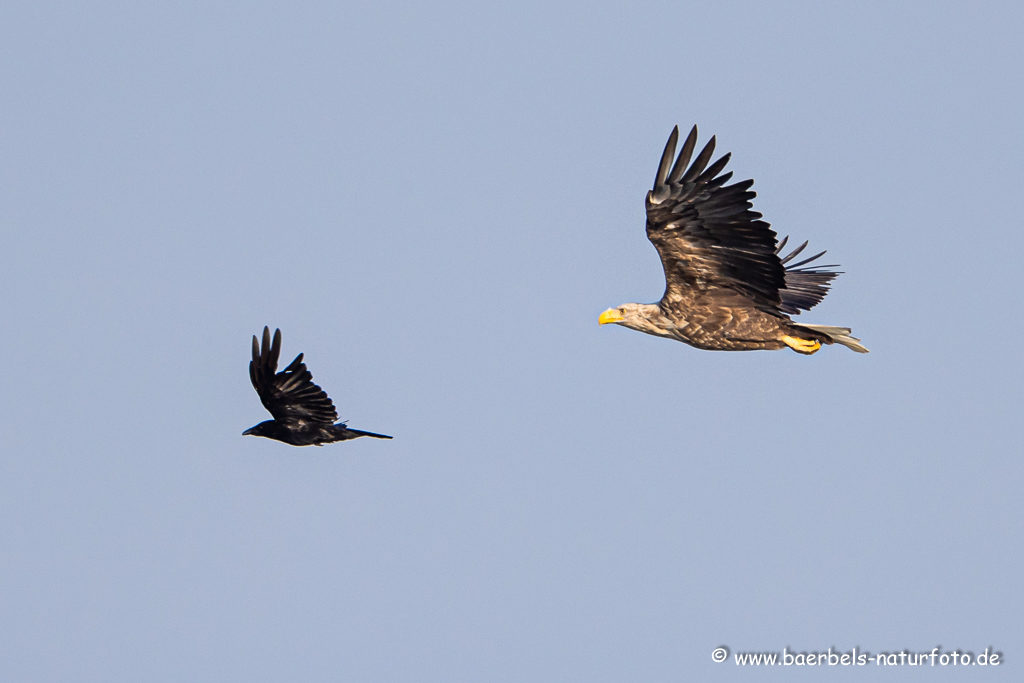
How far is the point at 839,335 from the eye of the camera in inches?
581

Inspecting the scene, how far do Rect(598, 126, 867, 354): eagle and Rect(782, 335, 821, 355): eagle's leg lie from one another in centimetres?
1

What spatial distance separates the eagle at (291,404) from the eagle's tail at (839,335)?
5.48 metres

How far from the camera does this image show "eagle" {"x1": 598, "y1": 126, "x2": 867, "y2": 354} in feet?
45.0

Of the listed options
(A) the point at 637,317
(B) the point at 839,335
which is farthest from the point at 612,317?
(B) the point at 839,335

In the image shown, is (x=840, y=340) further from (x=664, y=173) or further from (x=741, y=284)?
(x=664, y=173)

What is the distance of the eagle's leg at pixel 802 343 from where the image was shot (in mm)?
14844

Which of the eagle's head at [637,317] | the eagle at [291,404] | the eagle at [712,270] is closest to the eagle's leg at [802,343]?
the eagle at [712,270]

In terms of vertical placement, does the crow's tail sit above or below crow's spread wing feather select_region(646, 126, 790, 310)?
below

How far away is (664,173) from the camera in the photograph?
1373 centimetres

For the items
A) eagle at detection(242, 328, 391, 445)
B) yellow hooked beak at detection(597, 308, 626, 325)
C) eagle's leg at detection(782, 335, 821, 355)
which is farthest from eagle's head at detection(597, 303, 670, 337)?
eagle at detection(242, 328, 391, 445)

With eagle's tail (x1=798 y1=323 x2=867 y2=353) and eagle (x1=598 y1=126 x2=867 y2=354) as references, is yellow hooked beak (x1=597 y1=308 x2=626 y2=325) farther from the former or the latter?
eagle's tail (x1=798 y1=323 x2=867 y2=353)

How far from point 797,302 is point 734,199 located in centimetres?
347

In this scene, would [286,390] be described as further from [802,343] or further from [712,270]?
[802,343]

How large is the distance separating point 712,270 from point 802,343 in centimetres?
130
